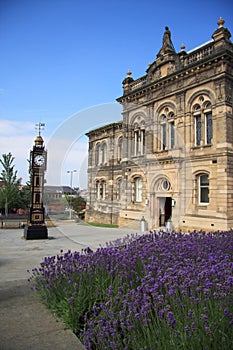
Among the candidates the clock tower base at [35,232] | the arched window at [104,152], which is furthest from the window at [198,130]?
the arched window at [104,152]

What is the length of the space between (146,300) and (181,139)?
16.3 metres

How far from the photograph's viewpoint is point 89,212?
3167 centimetres

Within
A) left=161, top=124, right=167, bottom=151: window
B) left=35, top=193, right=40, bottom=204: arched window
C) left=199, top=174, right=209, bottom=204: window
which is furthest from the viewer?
left=161, top=124, right=167, bottom=151: window

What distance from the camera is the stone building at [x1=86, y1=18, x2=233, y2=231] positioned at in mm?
16078

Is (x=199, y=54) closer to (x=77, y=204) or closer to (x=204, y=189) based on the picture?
(x=204, y=189)

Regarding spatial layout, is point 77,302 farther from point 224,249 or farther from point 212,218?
point 212,218

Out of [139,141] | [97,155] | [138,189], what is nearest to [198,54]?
[139,141]

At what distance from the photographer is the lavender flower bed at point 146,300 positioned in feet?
8.86

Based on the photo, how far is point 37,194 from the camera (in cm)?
1593

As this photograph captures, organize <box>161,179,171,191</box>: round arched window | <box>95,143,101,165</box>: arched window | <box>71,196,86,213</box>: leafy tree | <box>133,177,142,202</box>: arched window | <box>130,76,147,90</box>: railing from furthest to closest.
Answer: <box>71,196,86,213</box>: leafy tree → <box>95,143,101,165</box>: arched window → <box>130,76,147,90</box>: railing → <box>133,177,142,202</box>: arched window → <box>161,179,171,191</box>: round arched window

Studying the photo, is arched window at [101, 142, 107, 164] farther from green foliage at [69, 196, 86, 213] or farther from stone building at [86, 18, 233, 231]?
green foliage at [69, 196, 86, 213]

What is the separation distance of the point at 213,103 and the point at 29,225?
13021mm

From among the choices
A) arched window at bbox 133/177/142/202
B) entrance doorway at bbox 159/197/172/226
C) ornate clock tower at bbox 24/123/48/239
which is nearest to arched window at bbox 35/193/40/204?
ornate clock tower at bbox 24/123/48/239

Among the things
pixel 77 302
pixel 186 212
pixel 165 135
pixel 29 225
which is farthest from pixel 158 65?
pixel 77 302
